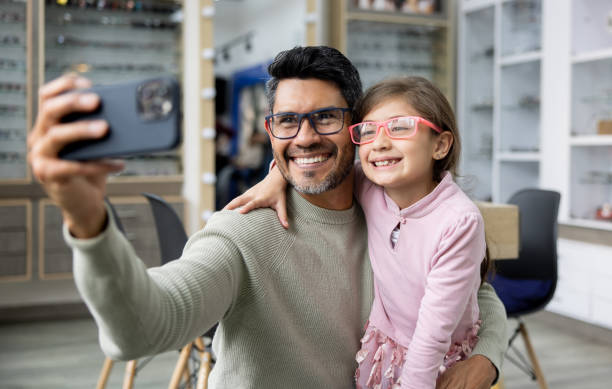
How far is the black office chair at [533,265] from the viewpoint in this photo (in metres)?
2.73

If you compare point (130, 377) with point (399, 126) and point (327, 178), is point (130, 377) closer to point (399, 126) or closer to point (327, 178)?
point (327, 178)

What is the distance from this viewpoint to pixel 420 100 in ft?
4.40

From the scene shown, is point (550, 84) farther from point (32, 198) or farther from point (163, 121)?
point (163, 121)

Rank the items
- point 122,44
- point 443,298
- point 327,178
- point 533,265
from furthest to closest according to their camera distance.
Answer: point 122,44, point 533,265, point 327,178, point 443,298

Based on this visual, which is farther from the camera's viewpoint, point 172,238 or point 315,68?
point 172,238

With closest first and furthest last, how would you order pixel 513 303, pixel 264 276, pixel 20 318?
pixel 264 276
pixel 513 303
pixel 20 318

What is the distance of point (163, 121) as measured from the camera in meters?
0.67

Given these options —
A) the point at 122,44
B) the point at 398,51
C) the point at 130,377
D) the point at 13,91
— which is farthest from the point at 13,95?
the point at 398,51

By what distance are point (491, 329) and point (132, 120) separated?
1068 mm

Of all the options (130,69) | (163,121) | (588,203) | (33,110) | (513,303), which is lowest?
(513,303)

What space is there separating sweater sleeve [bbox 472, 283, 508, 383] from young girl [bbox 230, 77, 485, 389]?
27 millimetres

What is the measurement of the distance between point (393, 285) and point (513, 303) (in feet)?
5.17

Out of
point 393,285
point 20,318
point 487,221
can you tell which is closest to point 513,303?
point 487,221

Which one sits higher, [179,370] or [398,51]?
[398,51]
